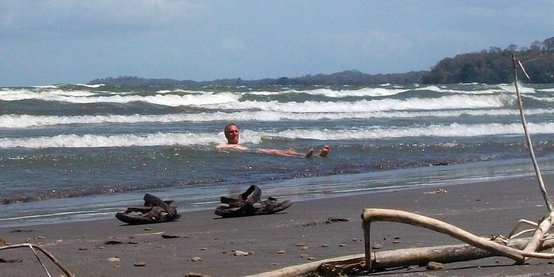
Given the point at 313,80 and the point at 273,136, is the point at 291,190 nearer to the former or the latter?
the point at 273,136

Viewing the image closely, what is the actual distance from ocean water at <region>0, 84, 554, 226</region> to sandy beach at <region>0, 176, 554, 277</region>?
140cm

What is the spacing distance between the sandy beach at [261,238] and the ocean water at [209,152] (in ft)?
4.60

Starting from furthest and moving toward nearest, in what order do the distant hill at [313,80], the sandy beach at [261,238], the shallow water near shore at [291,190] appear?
the distant hill at [313,80], the shallow water near shore at [291,190], the sandy beach at [261,238]

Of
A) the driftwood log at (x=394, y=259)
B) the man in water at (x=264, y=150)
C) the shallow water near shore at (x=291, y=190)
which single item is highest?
the driftwood log at (x=394, y=259)

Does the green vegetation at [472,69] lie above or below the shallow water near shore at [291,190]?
above

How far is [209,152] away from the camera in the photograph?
52.6ft

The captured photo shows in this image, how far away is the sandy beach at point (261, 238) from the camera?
5082 mm

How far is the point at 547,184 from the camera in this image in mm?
10195

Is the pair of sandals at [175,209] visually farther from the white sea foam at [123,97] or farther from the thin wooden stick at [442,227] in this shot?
the white sea foam at [123,97]

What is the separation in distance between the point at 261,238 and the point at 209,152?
9699 mm

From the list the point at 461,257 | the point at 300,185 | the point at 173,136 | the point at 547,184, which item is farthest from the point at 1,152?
the point at 461,257

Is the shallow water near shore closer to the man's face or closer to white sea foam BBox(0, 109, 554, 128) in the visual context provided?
the man's face

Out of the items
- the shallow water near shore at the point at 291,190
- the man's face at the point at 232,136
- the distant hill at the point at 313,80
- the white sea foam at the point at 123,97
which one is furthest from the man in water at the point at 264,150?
the distant hill at the point at 313,80

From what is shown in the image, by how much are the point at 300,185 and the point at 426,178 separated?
162 cm
